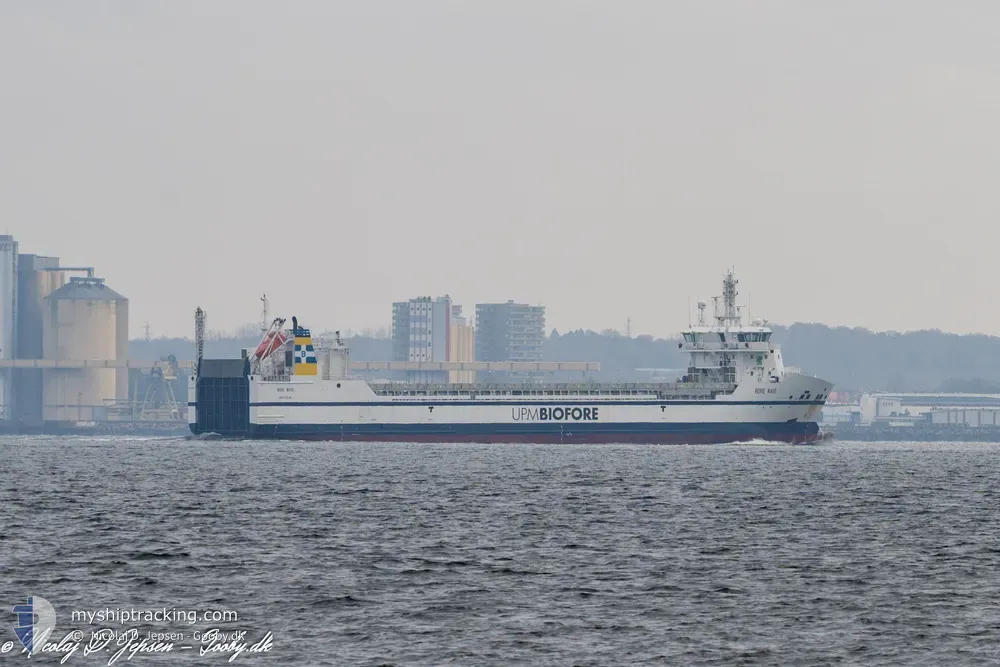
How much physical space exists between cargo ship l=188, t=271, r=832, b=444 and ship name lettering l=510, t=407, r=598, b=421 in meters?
0.07

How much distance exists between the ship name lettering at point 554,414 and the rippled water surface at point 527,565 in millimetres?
36011

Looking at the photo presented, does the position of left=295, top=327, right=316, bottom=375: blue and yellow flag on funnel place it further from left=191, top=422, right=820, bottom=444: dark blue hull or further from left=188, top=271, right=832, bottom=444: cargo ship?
left=191, top=422, right=820, bottom=444: dark blue hull

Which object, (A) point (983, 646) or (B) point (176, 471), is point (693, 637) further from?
(B) point (176, 471)

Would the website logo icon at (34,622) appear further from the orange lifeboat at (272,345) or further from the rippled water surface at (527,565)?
the orange lifeboat at (272,345)

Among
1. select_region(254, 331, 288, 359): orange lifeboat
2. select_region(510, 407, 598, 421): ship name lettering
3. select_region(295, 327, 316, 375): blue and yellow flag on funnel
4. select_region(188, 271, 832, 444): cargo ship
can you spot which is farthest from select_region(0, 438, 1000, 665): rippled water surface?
select_region(254, 331, 288, 359): orange lifeboat

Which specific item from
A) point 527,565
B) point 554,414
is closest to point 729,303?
point 554,414

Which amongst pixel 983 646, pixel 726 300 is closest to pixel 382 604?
pixel 983 646

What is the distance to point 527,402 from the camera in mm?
109312

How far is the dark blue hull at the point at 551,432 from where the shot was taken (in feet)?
348

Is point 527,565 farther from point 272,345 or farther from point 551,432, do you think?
point 272,345

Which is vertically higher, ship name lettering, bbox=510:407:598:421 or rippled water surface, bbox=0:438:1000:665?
ship name lettering, bbox=510:407:598:421

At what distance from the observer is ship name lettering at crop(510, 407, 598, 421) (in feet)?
355

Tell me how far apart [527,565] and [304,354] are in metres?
75.3

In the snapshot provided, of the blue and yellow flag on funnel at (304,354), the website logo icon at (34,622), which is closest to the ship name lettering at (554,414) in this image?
the blue and yellow flag on funnel at (304,354)
